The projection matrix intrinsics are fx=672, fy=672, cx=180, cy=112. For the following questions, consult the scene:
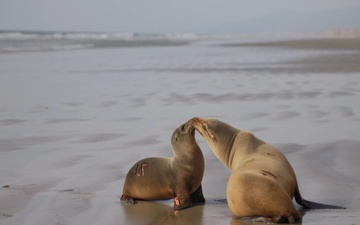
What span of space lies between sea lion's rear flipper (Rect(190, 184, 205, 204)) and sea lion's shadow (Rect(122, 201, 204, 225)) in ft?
0.37

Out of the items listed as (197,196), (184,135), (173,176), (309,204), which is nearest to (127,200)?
(173,176)

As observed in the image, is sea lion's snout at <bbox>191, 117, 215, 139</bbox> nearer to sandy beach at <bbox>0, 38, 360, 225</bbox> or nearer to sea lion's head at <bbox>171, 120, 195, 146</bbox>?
sea lion's head at <bbox>171, 120, 195, 146</bbox>

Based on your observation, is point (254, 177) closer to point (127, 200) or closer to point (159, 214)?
point (159, 214)

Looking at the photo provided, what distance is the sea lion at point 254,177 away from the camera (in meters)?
4.93

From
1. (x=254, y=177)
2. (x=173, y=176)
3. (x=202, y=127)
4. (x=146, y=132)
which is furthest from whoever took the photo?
(x=146, y=132)

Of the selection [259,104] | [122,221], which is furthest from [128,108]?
[122,221]

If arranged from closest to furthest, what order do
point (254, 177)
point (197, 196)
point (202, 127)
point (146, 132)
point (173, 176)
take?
point (254, 177)
point (197, 196)
point (173, 176)
point (202, 127)
point (146, 132)

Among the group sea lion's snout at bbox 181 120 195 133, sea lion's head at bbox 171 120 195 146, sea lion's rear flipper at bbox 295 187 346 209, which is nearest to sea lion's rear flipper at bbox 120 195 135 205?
sea lion's head at bbox 171 120 195 146

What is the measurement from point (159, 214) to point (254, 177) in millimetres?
890

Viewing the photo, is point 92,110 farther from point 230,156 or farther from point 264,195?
point 264,195

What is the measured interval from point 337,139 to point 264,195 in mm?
3562

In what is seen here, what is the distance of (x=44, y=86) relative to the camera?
46.9 ft

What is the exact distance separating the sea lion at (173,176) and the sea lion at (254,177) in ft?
0.73

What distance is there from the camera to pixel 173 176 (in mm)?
5922
